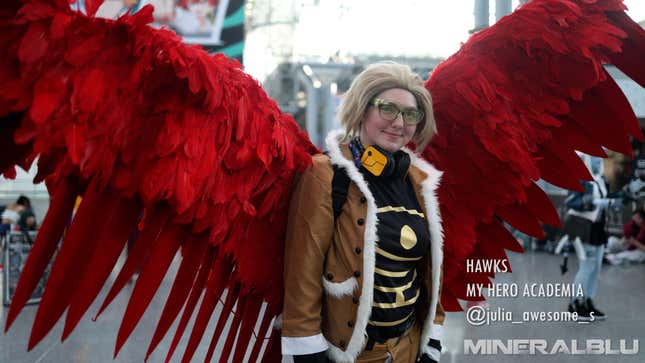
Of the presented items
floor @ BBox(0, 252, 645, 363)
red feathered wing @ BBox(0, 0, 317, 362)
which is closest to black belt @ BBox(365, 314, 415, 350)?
red feathered wing @ BBox(0, 0, 317, 362)

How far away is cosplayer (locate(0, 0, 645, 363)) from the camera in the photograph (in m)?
1.18

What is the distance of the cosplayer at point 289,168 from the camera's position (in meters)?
1.18

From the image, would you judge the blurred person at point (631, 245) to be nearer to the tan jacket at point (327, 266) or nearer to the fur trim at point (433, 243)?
the fur trim at point (433, 243)

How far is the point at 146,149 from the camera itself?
126cm

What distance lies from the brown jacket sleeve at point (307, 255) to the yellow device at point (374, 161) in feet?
0.44

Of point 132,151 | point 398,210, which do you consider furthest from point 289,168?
point 132,151

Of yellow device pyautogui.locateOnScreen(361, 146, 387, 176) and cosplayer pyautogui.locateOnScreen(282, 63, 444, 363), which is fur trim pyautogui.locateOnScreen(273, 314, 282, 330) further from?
yellow device pyautogui.locateOnScreen(361, 146, 387, 176)

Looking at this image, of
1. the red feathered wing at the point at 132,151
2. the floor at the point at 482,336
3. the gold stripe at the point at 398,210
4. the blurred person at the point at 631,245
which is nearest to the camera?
the red feathered wing at the point at 132,151

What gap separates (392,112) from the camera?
1.56 m

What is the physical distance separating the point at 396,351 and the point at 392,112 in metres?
0.69

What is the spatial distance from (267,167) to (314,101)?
10007 millimetres

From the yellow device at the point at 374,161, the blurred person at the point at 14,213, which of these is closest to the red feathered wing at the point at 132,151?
the yellow device at the point at 374,161

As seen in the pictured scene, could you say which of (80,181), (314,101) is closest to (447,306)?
(80,181)

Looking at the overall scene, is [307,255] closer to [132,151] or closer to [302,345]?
[302,345]
